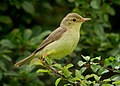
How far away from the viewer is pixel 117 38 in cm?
575

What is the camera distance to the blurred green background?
18.4ft

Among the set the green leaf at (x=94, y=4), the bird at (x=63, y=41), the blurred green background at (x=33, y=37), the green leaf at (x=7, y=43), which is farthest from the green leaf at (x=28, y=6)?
the bird at (x=63, y=41)

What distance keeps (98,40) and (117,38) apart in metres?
0.26

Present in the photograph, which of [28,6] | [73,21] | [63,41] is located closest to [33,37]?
[28,6]

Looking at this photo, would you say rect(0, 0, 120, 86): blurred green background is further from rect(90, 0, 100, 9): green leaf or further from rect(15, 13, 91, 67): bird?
rect(15, 13, 91, 67): bird

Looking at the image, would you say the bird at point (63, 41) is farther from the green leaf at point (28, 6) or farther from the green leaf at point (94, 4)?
the green leaf at point (28, 6)

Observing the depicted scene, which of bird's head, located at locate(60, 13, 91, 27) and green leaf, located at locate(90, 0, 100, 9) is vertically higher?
green leaf, located at locate(90, 0, 100, 9)

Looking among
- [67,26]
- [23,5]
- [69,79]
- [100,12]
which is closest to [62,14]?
[23,5]

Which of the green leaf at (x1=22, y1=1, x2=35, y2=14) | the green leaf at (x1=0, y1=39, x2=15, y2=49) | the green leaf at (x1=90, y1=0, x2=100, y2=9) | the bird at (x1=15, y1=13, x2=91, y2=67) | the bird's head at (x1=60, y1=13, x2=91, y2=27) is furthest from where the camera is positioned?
the green leaf at (x1=22, y1=1, x2=35, y2=14)

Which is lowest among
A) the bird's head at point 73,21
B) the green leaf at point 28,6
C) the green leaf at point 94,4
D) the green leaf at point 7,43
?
the bird's head at point 73,21

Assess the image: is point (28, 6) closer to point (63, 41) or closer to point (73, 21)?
point (73, 21)

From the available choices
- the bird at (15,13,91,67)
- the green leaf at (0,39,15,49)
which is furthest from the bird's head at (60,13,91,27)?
the green leaf at (0,39,15,49)

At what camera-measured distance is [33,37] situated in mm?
6070

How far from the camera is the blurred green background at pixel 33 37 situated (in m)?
5.60
